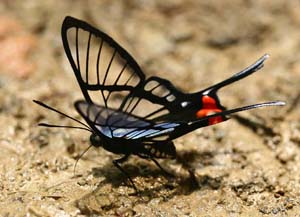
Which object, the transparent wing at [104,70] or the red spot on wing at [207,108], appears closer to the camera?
the red spot on wing at [207,108]

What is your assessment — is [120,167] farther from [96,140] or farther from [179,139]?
[179,139]

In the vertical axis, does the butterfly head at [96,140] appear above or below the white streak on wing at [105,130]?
below

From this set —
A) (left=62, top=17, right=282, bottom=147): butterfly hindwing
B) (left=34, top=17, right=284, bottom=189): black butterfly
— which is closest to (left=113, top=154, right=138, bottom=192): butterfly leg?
(left=34, top=17, right=284, bottom=189): black butterfly

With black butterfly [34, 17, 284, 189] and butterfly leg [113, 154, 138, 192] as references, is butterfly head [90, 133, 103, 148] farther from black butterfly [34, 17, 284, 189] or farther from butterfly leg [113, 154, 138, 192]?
butterfly leg [113, 154, 138, 192]

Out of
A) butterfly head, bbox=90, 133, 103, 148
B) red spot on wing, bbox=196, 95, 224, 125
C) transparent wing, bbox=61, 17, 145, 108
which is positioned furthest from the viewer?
transparent wing, bbox=61, 17, 145, 108

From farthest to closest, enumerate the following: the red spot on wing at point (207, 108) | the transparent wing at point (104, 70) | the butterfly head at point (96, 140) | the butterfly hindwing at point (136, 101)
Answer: the transparent wing at point (104, 70) < the red spot on wing at point (207, 108) < the butterfly head at point (96, 140) < the butterfly hindwing at point (136, 101)

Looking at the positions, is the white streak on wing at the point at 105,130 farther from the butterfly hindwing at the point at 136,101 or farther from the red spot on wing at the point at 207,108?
the red spot on wing at the point at 207,108

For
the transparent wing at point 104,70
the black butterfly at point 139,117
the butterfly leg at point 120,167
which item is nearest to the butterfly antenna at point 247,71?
the black butterfly at point 139,117

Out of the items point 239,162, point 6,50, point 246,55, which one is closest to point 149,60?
point 246,55

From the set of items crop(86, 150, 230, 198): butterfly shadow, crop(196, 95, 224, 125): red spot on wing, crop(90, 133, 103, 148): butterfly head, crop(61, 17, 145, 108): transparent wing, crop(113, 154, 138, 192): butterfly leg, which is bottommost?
crop(86, 150, 230, 198): butterfly shadow
